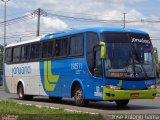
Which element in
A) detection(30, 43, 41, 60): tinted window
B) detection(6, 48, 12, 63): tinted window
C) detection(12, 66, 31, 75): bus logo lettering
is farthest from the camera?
detection(6, 48, 12, 63): tinted window

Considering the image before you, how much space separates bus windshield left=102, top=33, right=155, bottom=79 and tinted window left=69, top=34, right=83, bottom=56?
1.61m

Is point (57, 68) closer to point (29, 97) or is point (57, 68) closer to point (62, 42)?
point (62, 42)

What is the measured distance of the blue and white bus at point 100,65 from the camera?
18281 millimetres

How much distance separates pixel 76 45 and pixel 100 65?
2.38 meters

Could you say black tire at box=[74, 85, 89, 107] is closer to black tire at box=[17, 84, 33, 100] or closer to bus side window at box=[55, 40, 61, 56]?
bus side window at box=[55, 40, 61, 56]

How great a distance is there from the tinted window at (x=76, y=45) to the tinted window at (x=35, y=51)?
381 centimetres

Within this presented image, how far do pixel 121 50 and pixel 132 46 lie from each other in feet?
1.86

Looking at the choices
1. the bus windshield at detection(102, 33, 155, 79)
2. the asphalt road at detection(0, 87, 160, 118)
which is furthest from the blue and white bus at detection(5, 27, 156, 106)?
the asphalt road at detection(0, 87, 160, 118)

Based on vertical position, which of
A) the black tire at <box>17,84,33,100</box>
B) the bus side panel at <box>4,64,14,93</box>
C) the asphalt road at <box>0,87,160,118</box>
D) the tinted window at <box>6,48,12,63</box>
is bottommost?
the asphalt road at <box>0,87,160,118</box>

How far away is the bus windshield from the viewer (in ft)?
60.0

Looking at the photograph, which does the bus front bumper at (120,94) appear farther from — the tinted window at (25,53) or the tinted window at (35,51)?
the tinted window at (25,53)

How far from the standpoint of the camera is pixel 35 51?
24.8 metres

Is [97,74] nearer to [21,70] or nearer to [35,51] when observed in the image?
[35,51]

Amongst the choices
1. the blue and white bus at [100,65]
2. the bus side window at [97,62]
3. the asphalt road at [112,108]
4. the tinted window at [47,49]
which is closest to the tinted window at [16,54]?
the tinted window at [47,49]
